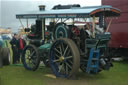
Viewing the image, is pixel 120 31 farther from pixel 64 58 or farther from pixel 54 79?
pixel 54 79

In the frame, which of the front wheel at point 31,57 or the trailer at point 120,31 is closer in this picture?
the front wheel at point 31,57

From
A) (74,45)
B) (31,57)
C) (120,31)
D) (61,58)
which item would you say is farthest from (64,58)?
(120,31)

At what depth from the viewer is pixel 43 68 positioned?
955cm

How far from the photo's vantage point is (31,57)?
346 inches

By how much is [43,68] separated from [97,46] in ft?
9.78

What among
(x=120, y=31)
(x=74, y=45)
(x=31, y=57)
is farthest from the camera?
(x=120, y=31)

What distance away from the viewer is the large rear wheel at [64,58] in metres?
6.91

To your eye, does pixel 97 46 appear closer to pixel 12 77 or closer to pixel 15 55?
pixel 12 77

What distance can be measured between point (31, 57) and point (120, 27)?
4541 mm

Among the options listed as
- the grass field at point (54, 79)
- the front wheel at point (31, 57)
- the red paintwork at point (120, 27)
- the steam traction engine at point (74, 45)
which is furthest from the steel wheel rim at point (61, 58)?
the red paintwork at point (120, 27)

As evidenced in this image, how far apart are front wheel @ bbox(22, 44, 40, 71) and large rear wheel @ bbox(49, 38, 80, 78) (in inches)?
33.2

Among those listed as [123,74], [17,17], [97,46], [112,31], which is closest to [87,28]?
[97,46]

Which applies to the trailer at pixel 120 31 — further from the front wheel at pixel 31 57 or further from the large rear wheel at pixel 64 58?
the front wheel at pixel 31 57

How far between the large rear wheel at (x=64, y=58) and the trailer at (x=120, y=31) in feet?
13.4
